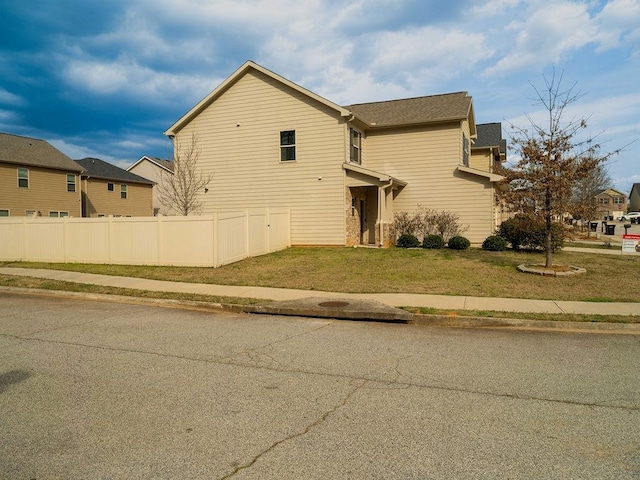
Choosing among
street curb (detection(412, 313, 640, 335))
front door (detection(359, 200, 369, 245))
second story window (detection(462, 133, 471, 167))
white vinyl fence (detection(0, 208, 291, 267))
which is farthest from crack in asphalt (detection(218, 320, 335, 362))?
second story window (detection(462, 133, 471, 167))

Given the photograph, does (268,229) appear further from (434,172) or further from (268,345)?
(268,345)

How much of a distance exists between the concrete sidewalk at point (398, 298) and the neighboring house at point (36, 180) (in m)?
20.2

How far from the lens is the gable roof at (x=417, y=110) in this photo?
2272 cm

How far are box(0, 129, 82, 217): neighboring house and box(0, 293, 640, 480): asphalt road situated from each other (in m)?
27.6

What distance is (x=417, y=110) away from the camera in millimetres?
24172

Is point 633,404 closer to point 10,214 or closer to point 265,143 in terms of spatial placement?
point 265,143

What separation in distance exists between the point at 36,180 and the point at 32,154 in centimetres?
205

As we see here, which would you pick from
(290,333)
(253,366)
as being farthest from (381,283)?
(253,366)

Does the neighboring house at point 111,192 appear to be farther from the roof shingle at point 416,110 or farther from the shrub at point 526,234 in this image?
the shrub at point 526,234

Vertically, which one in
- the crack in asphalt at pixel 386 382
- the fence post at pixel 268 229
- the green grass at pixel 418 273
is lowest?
the crack in asphalt at pixel 386 382

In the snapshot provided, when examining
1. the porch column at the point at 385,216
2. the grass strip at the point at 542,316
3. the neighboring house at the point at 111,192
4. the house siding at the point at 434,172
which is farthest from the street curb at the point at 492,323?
the neighboring house at the point at 111,192

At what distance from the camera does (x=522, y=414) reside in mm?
4547

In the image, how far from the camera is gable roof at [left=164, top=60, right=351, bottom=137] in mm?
21156

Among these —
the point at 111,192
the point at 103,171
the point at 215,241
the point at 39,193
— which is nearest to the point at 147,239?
the point at 215,241
